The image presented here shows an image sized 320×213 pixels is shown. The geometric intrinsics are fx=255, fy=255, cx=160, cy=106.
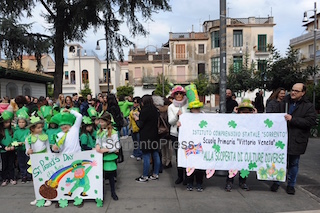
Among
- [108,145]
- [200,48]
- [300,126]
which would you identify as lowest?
[108,145]

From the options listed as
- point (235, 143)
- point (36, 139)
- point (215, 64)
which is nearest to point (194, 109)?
point (235, 143)

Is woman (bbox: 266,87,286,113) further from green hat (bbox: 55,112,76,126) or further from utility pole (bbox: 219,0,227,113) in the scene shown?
green hat (bbox: 55,112,76,126)

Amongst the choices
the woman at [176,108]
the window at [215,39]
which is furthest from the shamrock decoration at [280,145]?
the window at [215,39]

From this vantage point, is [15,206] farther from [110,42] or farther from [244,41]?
[244,41]

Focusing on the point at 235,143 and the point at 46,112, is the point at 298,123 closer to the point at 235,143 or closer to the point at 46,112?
the point at 235,143

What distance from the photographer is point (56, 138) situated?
163 inches

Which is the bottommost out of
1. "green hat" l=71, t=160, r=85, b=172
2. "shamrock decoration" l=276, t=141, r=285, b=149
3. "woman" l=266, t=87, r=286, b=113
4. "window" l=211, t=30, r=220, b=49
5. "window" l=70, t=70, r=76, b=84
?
"green hat" l=71, t=160, r=85, b=172

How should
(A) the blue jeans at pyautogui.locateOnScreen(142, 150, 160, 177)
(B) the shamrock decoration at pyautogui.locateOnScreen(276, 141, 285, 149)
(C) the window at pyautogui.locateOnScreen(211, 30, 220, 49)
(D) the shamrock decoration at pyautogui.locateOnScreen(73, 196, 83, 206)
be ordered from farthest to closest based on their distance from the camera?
1. (C) the window at pyautogui.locateOnScreen(211, 30, 220, 49)
2. (A) the blue jeans at pyautogui.locateOnScreen(142, 150, 160, 177)
3. (B) the shamrock decoration at pyautogui.locateOnScreen(276, 141, 285, 149)
4. (D) the shamrock decoration at pyautogui.locateOnScreen(73, 196, 83, 206)

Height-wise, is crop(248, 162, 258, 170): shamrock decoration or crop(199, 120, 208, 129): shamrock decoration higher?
crop(199, 120, 208, 129): shamrock decoration

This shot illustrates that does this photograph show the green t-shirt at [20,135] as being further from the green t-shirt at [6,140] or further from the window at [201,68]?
the window at [201,68]

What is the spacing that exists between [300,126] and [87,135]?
3897mm

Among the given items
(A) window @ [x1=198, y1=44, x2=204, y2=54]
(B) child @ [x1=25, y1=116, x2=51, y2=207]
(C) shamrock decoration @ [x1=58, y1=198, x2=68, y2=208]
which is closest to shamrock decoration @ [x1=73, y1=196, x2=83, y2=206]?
(C) shamrock decoration @ [x1=58, y1=198, x2=68, y2=208]

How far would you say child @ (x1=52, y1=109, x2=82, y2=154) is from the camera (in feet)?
13.5

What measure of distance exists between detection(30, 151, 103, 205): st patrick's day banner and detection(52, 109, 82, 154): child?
155mm
